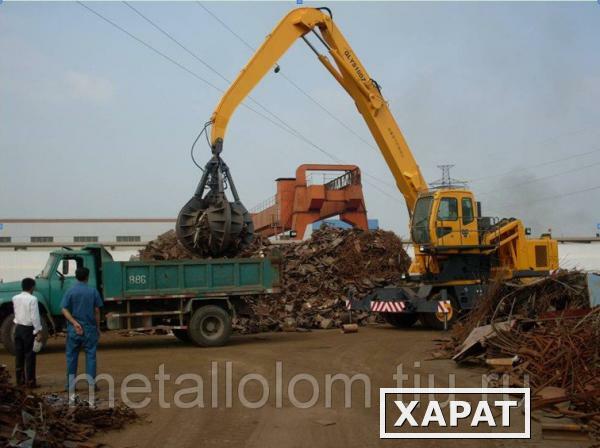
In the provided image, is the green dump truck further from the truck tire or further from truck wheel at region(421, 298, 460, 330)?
truck wheel at region(421, 298, 460, 330)

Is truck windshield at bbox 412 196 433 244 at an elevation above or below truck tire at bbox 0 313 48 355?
above

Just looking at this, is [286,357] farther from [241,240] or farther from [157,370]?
[241,240]

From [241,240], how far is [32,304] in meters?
7.23

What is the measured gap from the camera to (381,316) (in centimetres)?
2055

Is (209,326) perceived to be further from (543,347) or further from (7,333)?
(543,347)

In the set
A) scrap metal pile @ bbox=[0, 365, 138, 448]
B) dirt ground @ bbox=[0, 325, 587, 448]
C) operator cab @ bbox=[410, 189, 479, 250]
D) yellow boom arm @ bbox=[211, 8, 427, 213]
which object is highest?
yellow boom arm @ bbox=[211, 8, 427, 213]

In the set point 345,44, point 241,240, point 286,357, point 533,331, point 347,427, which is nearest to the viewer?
point 347,427

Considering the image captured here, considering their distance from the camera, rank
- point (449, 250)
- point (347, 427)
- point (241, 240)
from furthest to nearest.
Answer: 1. point (449, 250)
2. point (241, 240)
3. point (347, 427)

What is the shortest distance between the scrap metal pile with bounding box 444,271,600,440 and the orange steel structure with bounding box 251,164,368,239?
1264cm

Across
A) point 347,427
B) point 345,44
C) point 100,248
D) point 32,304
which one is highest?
point 345,44

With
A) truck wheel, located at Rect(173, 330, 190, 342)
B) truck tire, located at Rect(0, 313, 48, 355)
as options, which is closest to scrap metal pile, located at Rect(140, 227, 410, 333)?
truck wheel, located at Rect(173, 330, 190, 342)

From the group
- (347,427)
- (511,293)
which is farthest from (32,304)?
(511,293)

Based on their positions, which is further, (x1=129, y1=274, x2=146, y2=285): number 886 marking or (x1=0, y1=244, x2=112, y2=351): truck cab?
(x1=129, y1=274, x2=146, y2=285): number 886 marking

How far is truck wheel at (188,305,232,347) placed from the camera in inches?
578
